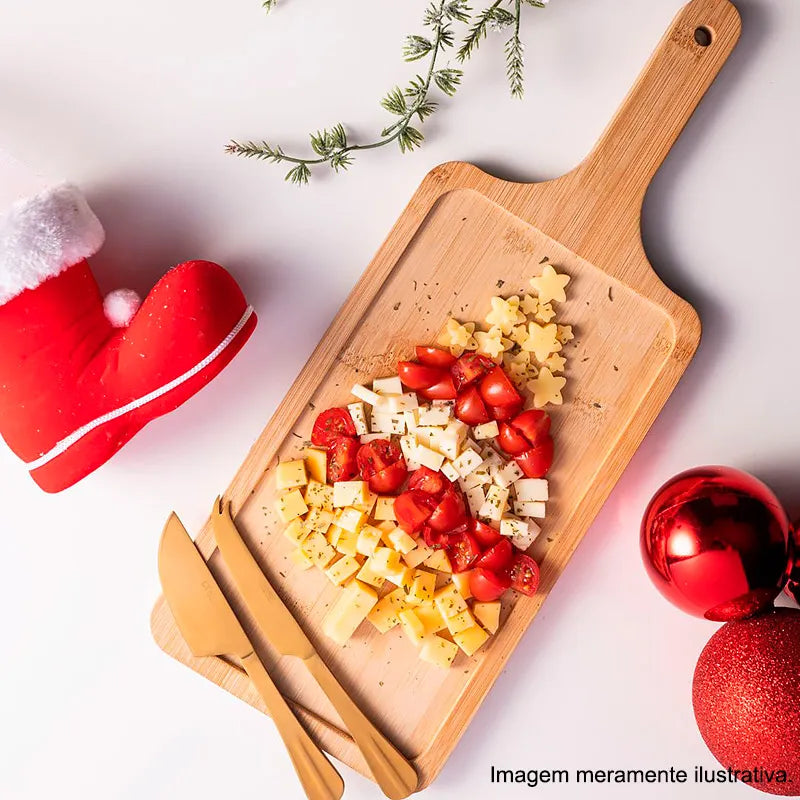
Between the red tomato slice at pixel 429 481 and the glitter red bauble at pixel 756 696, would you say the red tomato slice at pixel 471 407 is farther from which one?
the glitter red bauble at pixel 756 696

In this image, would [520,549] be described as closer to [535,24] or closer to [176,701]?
[176,701]

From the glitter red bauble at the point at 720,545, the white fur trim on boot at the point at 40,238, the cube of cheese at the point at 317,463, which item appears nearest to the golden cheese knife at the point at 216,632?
the cube of cheese at the point at 317,463

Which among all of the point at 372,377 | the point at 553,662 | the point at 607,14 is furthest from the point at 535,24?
the point at 553,662

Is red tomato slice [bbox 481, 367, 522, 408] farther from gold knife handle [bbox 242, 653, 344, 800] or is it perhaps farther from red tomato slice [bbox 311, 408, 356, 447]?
gold knife handle [bbox 242, 653, 344, 800]

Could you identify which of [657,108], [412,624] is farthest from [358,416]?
[657,108]

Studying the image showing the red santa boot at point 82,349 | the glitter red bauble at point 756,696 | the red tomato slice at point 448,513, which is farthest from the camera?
the red tomato slice at point 448,513

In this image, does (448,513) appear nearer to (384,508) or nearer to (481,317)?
(384,508)

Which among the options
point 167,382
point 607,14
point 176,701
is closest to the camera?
point 167,382
